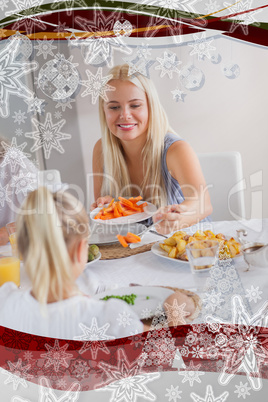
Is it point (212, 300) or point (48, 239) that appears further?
point (212, 300)

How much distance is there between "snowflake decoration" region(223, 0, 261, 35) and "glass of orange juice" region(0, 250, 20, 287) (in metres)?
0.53

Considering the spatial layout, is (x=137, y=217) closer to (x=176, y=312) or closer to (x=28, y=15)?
(x=176, y=312)

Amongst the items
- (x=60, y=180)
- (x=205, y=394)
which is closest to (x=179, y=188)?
(x=60, y=180)

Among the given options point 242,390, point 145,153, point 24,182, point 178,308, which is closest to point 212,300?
point 178,308

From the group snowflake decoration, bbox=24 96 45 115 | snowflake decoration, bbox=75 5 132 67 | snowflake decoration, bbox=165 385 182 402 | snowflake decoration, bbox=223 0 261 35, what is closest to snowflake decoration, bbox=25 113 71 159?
snowflake decoration, bbox=24 96 45 115

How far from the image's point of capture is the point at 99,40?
0.75 metres

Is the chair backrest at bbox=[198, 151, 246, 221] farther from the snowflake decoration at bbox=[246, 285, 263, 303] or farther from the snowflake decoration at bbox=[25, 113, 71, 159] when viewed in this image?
the snowflake decoration at bbox=[25, 113, 71, 159]

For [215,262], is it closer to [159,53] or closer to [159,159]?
[159,159]

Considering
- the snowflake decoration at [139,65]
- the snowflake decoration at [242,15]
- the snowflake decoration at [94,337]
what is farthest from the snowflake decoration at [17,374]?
the snowflake decoration at [242,15]

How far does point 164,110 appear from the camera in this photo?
0.74 meters

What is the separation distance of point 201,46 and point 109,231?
0.35 m

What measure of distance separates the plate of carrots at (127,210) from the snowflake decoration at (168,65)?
0.22 metres

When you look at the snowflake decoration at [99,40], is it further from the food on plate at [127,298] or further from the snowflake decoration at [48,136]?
the food on plate at [127,298]

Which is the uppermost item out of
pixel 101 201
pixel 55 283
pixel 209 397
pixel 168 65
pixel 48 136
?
pixel 168 65
